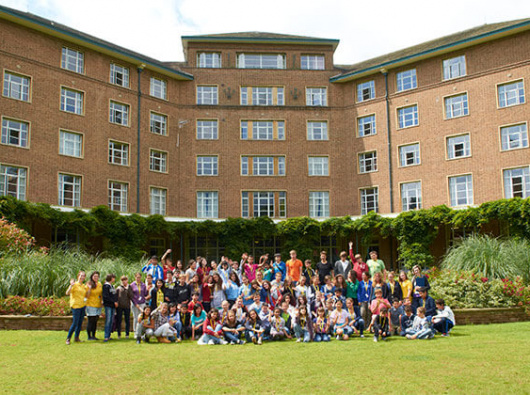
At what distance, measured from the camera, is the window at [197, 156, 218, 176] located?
118ft

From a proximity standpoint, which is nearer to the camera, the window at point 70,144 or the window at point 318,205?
the window at point 70,144

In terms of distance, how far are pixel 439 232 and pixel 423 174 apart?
3902 millimetres

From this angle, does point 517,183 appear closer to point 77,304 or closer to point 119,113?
point 119,113

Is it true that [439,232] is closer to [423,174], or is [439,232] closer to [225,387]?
[423,174]

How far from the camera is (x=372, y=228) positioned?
32.0 m

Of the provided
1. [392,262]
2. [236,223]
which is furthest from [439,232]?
[236,223]

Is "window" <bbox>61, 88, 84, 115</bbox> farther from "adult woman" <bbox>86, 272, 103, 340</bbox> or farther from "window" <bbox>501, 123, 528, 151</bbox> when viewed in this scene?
"window" <bbox>501, 123, 528, 151</bbox>

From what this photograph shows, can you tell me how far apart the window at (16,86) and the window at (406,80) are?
23508mm

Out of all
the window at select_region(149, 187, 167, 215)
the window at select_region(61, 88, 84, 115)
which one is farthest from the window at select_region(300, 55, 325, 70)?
the window at select_region(61, 88, 84, 115)

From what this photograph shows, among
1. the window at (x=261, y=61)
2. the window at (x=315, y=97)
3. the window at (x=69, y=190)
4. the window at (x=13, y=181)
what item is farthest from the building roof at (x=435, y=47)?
the window at (x=13, y=181)

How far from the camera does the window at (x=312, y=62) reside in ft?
128

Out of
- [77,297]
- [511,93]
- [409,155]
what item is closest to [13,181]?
[77,297]

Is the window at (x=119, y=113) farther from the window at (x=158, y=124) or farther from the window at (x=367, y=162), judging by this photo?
the window at (x=367, y=162)

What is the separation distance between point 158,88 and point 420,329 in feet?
91.7
